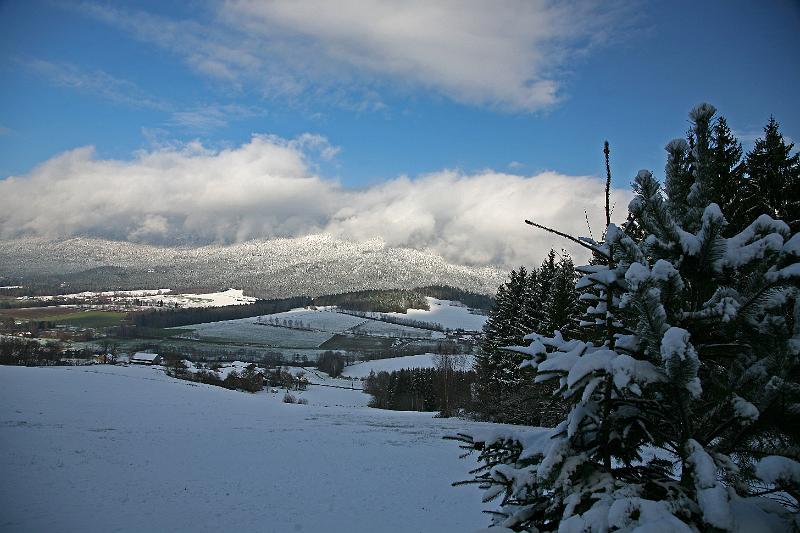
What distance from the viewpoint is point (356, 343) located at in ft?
459

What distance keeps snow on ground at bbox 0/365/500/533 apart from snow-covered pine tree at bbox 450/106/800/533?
14.6 metres

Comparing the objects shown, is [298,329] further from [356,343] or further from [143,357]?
[143,357]

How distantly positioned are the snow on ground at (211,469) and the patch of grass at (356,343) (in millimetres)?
93578

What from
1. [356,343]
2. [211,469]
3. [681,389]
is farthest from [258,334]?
[681,389]

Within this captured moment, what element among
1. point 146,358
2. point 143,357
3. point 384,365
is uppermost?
point 143,357

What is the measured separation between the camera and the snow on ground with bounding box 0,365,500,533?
16.0 meters

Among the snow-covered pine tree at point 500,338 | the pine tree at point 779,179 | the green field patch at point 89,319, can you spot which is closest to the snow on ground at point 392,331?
the green field patch at point 89,319

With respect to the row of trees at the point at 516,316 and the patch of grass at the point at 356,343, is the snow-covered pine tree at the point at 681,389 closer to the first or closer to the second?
the row of trees at the point at 516,316

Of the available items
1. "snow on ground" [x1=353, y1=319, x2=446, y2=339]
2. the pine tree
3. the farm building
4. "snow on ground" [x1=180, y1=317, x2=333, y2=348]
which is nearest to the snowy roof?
the farm building

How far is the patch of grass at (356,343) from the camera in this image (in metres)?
132

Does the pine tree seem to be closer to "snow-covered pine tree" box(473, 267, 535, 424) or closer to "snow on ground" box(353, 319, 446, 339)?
"snow-covered pine tree" box(473, 267, 535, 424)

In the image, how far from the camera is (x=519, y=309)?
3169 centimetres

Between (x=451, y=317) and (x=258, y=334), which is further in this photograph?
(x=451, y=317)

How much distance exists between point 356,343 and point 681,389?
13994 cm
